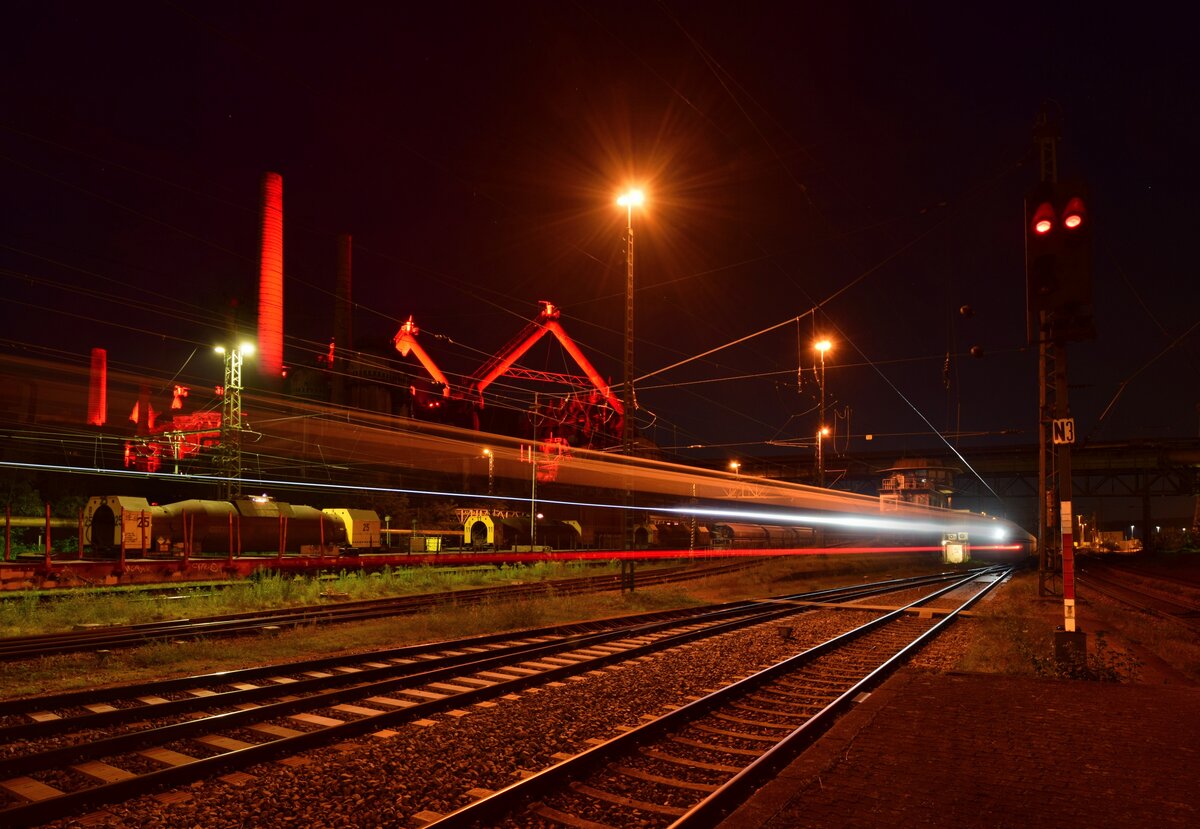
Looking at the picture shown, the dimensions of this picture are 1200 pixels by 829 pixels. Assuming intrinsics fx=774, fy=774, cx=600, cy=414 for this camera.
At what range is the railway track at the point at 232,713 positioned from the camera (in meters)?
6.32

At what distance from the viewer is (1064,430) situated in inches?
516

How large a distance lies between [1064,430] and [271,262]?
50802 mm

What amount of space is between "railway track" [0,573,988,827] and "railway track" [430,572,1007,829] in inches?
99.9

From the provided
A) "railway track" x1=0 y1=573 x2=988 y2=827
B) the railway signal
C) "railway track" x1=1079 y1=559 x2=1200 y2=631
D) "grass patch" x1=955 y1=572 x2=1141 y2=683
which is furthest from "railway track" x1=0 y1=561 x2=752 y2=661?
"railway track" x1=1079 y1=559 x2=1200 y2=631

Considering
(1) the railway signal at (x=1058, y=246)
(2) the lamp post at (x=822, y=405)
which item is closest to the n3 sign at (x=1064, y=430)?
(1) the railway signal at (x=1058, y=246)

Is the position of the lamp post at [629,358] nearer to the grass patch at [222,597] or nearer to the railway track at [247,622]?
the railway track at [247,622]

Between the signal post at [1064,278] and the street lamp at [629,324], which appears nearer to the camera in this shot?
the signal post at [1064,278]

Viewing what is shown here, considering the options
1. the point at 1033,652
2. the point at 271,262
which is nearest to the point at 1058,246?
the point at 1033,652

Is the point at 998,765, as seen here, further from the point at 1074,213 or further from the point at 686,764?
the point at 1074,213

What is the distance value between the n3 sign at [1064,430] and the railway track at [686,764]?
5.11 metres

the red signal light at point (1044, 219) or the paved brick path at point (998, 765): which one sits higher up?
the red signal light at point (1044, 219)

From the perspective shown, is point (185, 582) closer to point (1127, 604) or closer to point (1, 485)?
point (1, 485)

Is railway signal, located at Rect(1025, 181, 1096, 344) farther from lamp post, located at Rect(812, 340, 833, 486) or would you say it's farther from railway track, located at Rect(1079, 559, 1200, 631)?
lamp post, located at Rect(812, 340, 833, 486)

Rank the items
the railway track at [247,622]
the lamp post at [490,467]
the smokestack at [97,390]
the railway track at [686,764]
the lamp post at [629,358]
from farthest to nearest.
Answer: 1. the lamp post at [490,467]
2. the smokestack at [97,390]
3. the lamp post at [629,358]
4. the railway track at [247,622]
5. the railway track at [686,764]
